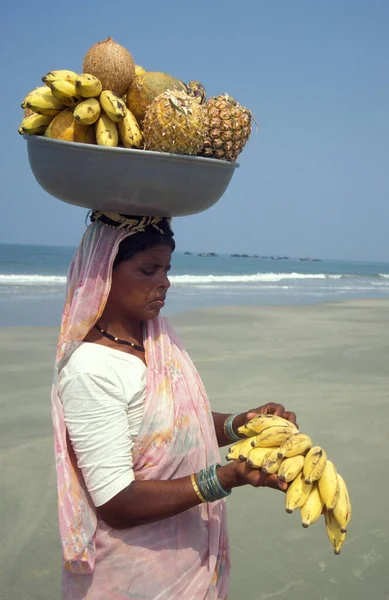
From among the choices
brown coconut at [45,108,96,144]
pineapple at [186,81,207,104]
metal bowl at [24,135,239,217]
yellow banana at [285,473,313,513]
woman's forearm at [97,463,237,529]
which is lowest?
woman's forearm at [97,463,237,529]

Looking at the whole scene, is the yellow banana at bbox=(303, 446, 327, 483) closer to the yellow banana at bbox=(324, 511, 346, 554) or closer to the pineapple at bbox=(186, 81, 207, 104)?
the yellow banana at bbox=(324, 511, 346, 554)

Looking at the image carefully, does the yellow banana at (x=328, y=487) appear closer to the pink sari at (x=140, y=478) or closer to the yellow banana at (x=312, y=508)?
the yellow banana at (x=312, y=508)

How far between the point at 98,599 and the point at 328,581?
2.13 metres

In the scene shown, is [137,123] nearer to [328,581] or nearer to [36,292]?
[328,581]

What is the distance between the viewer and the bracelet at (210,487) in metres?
1.97

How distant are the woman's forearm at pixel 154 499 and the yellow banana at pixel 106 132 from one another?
3.57 feet

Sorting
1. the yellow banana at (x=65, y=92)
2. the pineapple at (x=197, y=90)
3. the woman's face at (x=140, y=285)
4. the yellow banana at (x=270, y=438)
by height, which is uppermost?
the pineapple at (x=197, y=90)

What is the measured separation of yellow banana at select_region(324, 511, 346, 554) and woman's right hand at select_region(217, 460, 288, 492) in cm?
23

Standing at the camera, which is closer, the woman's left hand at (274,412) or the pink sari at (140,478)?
the pink sari at (140,478)

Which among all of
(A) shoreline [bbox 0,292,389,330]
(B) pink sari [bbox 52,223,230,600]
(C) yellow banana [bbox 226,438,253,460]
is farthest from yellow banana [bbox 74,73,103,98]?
(A) shoreline [bbox 0,292,389,330]

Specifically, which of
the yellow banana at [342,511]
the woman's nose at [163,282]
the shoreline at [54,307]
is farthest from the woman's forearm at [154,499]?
the shoreline at [54,307]

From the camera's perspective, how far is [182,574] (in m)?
2.19

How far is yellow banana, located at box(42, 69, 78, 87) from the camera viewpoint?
199cm

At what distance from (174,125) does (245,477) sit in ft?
3.65
